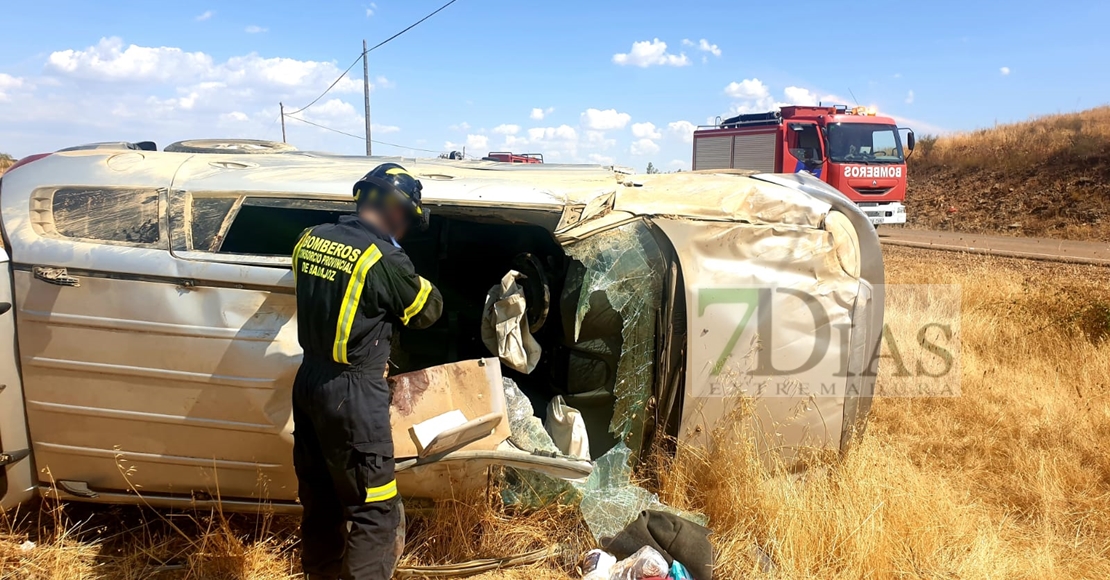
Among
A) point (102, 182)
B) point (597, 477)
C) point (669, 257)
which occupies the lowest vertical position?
point (597, 477)

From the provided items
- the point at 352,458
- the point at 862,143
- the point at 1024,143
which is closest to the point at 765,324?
the point at 352,458

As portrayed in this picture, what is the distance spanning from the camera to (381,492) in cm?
234

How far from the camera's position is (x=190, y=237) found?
8.80 feet

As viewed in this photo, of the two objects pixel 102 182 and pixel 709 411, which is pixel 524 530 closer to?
pixel 709 411

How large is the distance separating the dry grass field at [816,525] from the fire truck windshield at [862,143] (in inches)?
433

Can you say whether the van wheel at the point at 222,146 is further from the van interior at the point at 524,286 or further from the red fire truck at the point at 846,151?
the red fire truck at the point at 846,151

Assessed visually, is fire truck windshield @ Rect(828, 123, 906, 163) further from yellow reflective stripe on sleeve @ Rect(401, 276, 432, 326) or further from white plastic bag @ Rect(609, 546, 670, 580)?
yellow reflective stripe on sleeve @ Rect(401, 276, 432, 326)

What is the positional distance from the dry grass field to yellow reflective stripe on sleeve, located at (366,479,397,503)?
554mm

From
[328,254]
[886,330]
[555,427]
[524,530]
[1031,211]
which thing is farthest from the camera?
[1031,211]

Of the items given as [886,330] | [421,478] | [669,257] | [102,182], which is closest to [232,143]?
[102,182]

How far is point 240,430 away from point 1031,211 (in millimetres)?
Answer: 20327

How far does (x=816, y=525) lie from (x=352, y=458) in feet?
6.47

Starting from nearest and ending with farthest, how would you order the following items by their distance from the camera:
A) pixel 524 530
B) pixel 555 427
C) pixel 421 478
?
pixel 421 478
pixel 524 530
pixel 555 427

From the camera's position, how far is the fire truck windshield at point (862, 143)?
14000 mm
